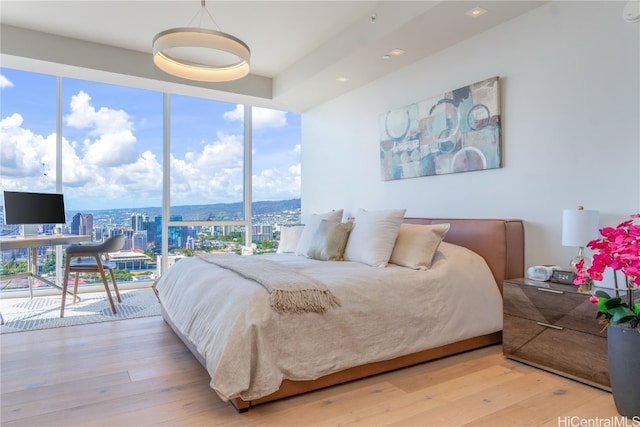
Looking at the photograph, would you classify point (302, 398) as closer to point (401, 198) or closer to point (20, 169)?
point (401, 198)

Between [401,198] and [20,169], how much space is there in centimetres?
441

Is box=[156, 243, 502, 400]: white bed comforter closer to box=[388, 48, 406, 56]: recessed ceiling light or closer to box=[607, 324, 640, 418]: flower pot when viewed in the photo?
box=[607, 324, 640, 418]: flower pot

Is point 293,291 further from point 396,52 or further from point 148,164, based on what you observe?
point 148,164

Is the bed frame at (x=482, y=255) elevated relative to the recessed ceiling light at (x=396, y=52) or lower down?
lower down

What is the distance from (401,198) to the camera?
409cm

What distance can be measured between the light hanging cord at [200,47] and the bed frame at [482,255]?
2.00 meters

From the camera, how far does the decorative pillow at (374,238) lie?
2.97 metres

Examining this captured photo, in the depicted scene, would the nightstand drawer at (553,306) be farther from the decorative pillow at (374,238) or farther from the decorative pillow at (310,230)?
the decorative pillow at (310,230)

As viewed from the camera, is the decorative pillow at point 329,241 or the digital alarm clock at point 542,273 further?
the decorative pillow at point 329,241

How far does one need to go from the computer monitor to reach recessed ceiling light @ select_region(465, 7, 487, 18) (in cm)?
456

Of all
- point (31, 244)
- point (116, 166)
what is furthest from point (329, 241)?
point (116, 166)

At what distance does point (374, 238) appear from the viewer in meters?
3.05

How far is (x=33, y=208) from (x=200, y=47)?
2.95 metres

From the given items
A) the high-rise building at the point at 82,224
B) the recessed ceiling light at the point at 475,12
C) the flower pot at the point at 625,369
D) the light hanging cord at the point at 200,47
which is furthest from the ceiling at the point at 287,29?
the flower pot at the point at 625,369
